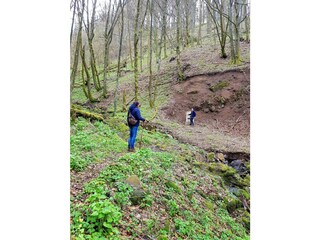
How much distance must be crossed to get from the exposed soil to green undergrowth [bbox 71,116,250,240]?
153 cm

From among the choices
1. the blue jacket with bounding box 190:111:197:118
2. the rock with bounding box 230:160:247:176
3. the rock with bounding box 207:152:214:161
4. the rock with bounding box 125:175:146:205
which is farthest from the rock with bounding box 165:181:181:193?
the blue jacket with bounding box 190:111:197:118

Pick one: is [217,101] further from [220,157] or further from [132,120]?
[132,120]

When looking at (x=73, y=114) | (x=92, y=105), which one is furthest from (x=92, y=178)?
(x=92, y=105)

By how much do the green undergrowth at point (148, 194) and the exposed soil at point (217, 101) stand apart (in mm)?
1527

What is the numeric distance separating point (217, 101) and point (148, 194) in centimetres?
556

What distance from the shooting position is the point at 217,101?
8.33 metres

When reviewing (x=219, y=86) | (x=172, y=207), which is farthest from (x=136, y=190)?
(x=219, y=86)

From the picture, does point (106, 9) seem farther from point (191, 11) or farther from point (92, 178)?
point (92, 178)

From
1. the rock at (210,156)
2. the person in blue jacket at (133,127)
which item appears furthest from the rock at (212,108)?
the person in blue jacket at (133,127)

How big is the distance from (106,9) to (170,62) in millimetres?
3341

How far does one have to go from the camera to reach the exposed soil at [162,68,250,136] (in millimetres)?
6602

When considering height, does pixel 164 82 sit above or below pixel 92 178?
above

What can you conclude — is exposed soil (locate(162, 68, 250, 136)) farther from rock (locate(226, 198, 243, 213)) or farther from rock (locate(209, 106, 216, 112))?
rock (locate(226, 198, 243, 213))
